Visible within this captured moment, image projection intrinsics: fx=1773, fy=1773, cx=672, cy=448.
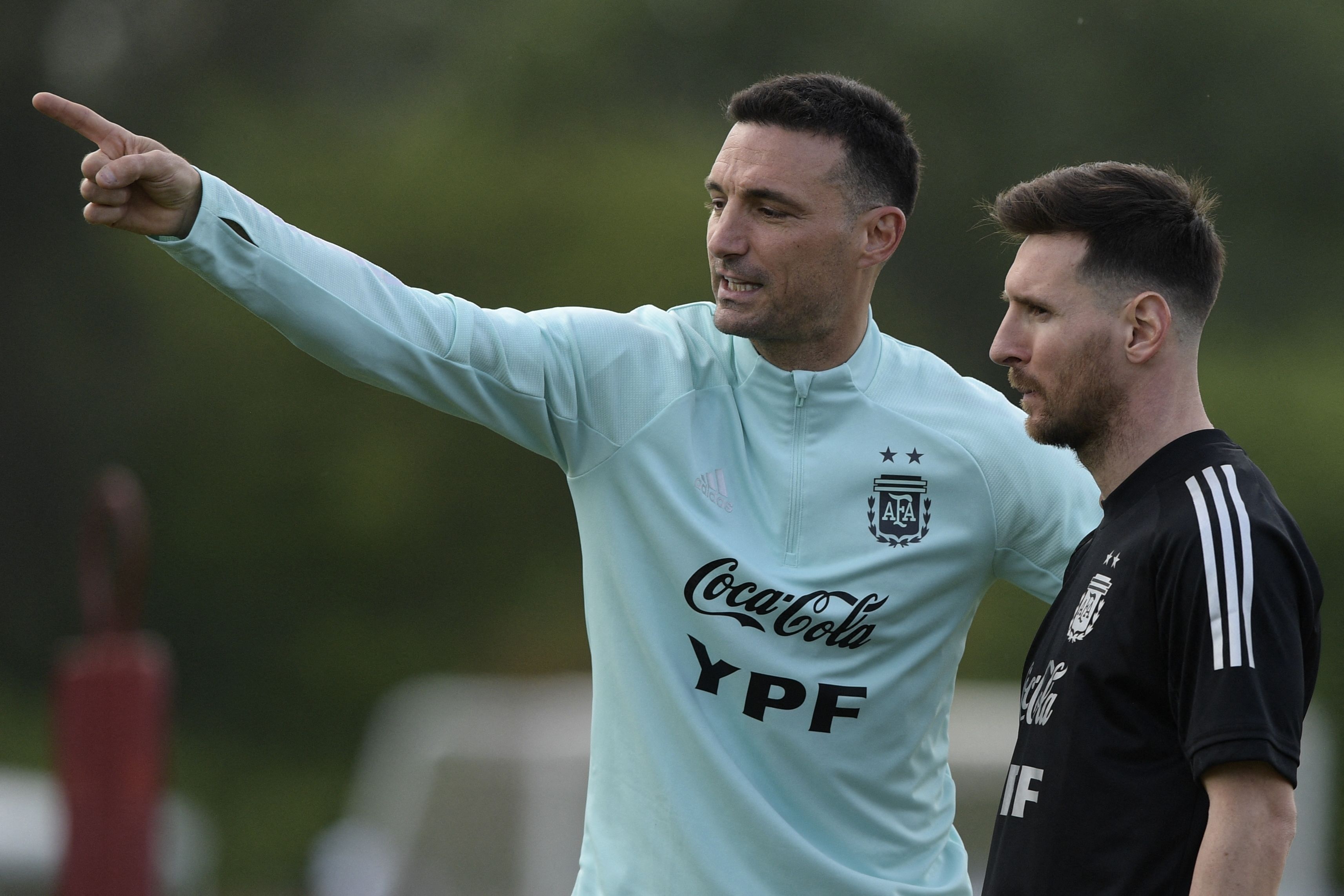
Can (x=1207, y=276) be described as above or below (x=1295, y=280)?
below

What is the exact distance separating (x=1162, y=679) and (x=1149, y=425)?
0.48 meters

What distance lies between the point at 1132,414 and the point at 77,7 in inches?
1065

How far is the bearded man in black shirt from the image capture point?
270 centimetres

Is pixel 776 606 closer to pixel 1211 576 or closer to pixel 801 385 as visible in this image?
pixel 801 385

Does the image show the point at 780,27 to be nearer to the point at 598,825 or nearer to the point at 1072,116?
the point at 1072,116

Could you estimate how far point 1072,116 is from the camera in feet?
89.7

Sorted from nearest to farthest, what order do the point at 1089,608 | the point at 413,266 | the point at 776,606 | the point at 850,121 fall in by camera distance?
the point at 1089,608, the point at 776,606, the point at 850,121, the point at 413,266


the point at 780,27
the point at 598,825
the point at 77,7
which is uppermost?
the point at 780,27

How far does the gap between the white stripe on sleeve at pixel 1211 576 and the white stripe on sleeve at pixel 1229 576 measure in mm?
12

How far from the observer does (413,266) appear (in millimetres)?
26141

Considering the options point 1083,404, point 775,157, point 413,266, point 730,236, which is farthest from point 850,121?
point 413,266

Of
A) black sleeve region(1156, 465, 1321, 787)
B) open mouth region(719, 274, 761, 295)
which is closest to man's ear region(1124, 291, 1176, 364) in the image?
black sleeve region(1156, 465, 1321, 787)

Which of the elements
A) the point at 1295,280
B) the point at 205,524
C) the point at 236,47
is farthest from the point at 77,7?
the point at 1295,280

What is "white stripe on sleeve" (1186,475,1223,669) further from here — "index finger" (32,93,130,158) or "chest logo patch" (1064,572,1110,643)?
"index finger" (32,93,130,158)
